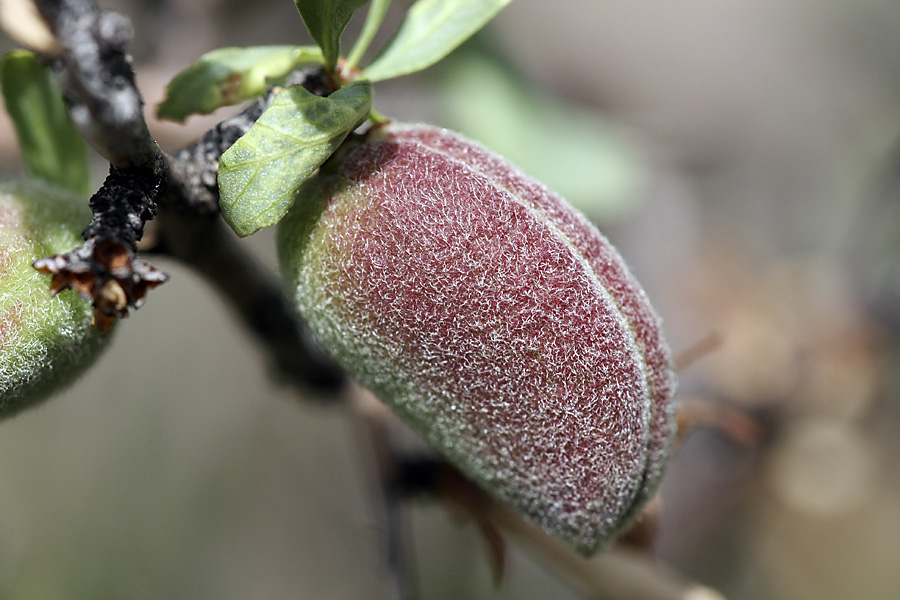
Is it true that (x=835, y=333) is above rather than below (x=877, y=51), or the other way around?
below

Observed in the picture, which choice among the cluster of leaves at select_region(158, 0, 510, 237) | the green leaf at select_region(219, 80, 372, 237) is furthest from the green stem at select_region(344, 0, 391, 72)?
the green leaf at select_region(219, 80, 372, 237)

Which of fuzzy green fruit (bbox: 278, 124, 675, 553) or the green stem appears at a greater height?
the green stem

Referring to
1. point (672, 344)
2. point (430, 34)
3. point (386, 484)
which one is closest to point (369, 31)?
point (430, 34)

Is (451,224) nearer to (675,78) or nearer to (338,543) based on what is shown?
(338,543)

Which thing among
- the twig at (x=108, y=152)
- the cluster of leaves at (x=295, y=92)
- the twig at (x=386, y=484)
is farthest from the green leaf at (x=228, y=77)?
the twig at (x=386, y=484)

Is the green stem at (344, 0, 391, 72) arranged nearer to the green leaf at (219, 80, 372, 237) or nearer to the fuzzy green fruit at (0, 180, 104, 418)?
the green leaf at (219, 80, 372, 237)

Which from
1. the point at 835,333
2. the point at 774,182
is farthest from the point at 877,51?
the point at 835,333

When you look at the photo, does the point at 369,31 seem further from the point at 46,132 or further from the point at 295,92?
the point at 46,132
